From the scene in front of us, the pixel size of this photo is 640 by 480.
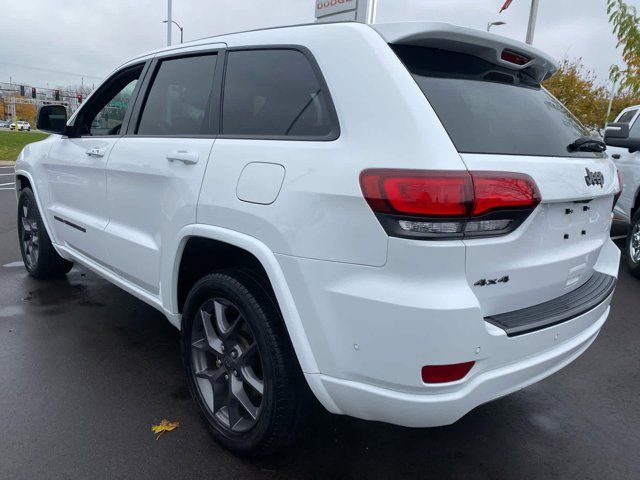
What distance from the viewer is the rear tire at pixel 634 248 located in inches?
223

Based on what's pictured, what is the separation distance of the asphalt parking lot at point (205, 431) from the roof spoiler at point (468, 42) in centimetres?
182

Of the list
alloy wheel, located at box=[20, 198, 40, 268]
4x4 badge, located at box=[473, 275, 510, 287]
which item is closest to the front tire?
4x4 badge, located at box=[473, 275, 510, 287]

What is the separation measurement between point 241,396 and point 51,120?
2824 millimetres

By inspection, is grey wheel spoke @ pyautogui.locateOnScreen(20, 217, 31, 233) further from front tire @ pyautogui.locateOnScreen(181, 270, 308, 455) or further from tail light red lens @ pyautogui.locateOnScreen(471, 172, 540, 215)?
tail light red lens @ pyautogui.locateOnScreen(471, 172, 540, 215)

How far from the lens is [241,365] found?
231 centimetres

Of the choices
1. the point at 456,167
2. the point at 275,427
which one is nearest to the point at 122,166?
the point at 275,427

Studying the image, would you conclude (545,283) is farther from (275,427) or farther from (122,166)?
(122,166)

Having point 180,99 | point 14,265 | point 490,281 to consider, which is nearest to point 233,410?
point 490,281

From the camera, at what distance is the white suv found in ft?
5.59

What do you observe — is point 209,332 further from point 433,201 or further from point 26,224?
point 26,224

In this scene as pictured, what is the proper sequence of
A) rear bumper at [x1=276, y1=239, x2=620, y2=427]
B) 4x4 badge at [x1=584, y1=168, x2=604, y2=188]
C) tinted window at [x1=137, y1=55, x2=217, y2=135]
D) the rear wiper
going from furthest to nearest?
tinted window at [x1=137, y1=55, x2=217, y2=135] < the rear wiper < 4x4 badge at [x1=584, y1=168, x2=604, y2=188] < rear bumper at [x1=276, y1=239, x2=620, y2=427]

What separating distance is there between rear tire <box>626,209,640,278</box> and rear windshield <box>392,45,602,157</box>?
3.97m

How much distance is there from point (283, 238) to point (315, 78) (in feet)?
2.23

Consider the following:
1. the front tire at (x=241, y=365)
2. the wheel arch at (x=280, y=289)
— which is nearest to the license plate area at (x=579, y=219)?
the wheel arch at (x=280, y=289)
